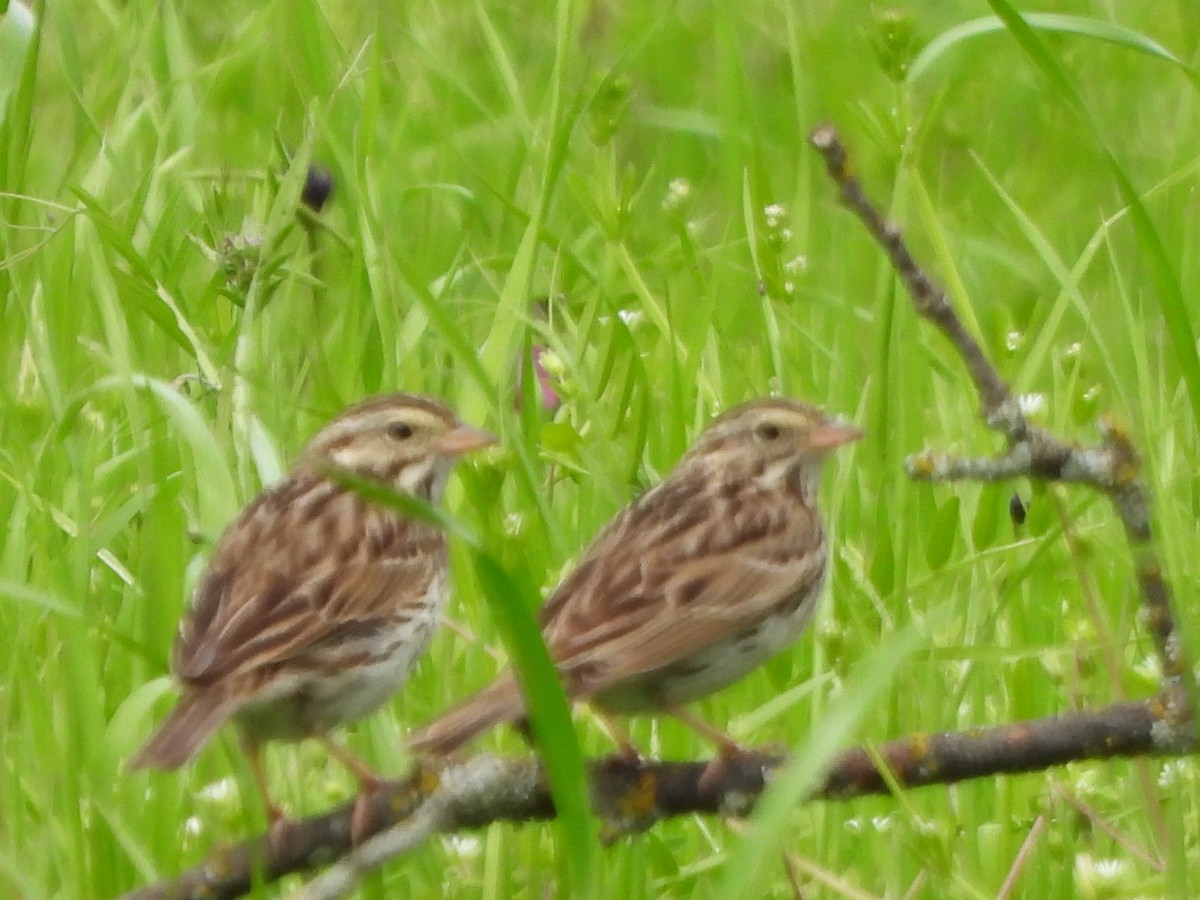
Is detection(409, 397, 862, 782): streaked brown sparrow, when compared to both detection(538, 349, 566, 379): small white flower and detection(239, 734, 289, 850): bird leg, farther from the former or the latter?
detection(538, 349, 566, 379): small white flower

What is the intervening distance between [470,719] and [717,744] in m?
0.64

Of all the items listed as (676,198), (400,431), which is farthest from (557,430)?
(676,198)

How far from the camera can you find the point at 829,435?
5.25m

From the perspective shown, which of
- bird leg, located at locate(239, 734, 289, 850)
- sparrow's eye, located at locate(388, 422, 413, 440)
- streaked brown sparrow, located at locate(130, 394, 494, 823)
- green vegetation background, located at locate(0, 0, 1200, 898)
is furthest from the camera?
sparrow's eye, located at locate(388, 422, 413, 440)

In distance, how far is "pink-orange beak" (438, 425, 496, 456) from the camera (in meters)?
4.84

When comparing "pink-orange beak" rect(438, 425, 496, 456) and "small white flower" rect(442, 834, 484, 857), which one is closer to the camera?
"small white flower" rect(442, 834, 484, 857)

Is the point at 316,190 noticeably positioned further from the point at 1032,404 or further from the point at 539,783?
the point at 539,783

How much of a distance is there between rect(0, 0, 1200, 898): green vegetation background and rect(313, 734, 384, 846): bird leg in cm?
18

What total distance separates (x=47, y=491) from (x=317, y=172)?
168 centimetres

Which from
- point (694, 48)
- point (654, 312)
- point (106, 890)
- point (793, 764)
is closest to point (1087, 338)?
point (654, 312)

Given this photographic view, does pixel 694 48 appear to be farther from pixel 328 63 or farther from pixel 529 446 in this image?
pixel 529 446

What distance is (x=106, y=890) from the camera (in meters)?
4.23

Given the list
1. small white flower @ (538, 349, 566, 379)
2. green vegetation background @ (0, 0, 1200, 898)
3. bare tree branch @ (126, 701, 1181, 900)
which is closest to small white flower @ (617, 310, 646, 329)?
green vegetation background @ (0, 0, 1200, 898)

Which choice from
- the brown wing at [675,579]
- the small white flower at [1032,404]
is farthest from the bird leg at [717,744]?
the small white flower at [1032,404]
